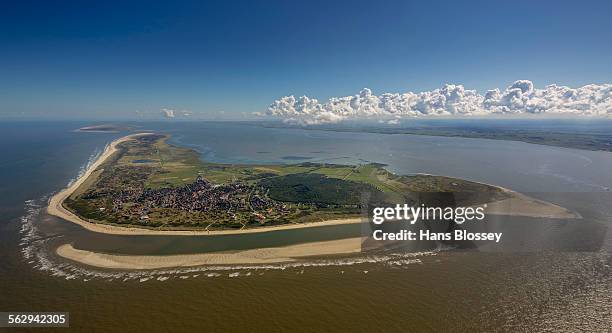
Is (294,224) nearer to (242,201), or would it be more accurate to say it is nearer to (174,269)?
(242,201)

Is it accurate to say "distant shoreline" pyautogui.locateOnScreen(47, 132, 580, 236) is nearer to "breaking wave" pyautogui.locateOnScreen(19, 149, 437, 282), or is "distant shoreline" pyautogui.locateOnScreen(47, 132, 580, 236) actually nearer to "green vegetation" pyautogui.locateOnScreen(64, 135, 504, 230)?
"green vegetation" pyautogui.locateOnScreen(64, 135, 504, 230)

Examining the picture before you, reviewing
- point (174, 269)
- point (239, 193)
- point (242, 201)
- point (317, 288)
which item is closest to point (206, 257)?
point (174, 269)

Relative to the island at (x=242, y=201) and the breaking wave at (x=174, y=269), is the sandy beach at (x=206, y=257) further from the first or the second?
the breaking wave at (x=174, y=269)

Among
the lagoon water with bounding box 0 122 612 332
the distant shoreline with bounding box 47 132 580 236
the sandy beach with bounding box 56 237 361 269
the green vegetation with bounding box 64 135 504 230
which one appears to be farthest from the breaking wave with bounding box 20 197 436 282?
the green vegetation with bounding box 64 135 504 230

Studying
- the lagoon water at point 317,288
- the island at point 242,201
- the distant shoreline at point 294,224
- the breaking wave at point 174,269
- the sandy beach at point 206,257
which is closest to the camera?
the lagoon water at point 317,288

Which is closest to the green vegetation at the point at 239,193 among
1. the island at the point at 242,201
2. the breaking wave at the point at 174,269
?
the island at the point at 242,201

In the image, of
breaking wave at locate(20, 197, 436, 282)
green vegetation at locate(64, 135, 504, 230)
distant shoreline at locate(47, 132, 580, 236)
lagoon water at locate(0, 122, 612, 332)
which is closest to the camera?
lagoon water at locate(0, 122, 612, 332)
